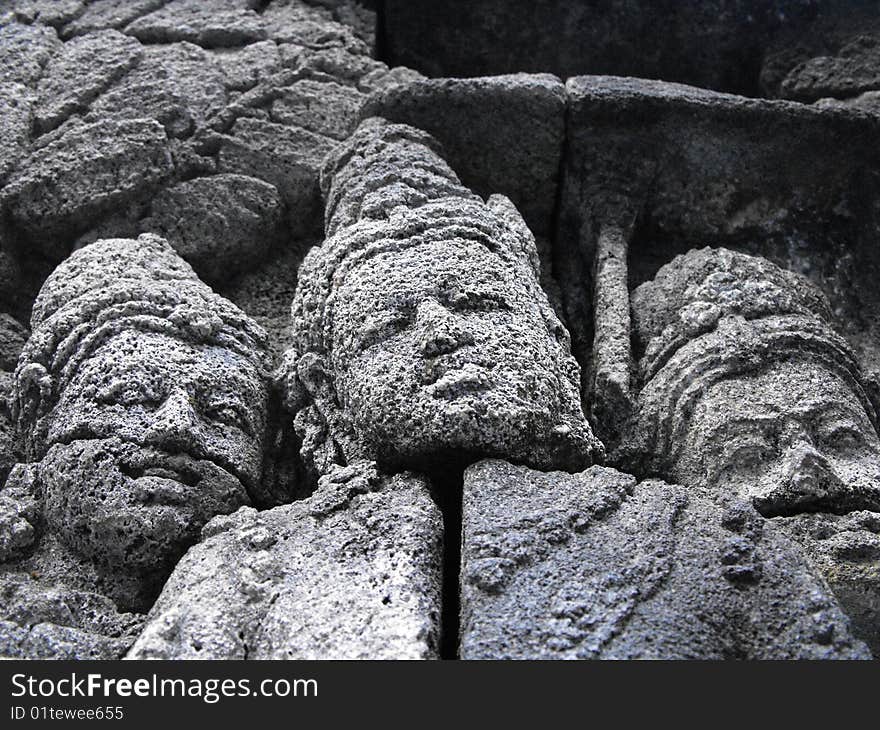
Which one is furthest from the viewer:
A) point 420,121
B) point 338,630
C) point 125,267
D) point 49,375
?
point 420,121

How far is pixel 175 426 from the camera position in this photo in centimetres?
202

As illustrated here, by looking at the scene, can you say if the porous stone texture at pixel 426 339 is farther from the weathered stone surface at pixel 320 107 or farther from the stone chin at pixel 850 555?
the weathered stone surface at pixel 320 107

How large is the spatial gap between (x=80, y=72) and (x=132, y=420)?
164cm

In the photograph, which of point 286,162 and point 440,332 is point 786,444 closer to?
point 440,332

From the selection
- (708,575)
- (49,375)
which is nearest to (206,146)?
(49,375)

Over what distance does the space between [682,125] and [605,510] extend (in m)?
1.48

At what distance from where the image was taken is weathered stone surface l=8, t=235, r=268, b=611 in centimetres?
195

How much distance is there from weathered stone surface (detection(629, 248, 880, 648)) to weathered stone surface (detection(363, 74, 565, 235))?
1.87 feet

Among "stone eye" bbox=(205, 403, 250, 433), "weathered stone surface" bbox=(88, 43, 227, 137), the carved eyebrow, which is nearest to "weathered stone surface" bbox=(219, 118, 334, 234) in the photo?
"weathered stone surface" bbox=(88, 43, 227, 137)

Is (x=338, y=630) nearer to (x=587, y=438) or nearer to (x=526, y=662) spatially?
(x=526, y=662)

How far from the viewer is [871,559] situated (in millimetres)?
1850

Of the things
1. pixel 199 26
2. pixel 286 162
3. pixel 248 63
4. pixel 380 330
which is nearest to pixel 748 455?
pixel 380 330

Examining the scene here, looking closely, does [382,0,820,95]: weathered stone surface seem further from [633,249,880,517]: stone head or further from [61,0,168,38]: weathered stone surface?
[633,249,880,517]: stone head

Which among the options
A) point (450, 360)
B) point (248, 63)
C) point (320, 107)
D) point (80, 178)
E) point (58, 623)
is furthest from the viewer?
point (248, 63)
